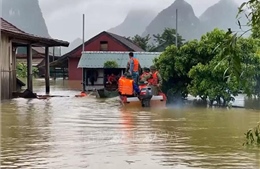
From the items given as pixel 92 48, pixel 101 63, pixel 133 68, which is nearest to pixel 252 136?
pixel 133 68

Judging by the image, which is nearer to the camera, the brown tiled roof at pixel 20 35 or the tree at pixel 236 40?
Result: the tree at pixel 236 40

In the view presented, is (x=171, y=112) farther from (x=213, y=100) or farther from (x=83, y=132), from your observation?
(x=83, y=132)

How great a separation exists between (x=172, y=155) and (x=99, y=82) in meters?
24.4

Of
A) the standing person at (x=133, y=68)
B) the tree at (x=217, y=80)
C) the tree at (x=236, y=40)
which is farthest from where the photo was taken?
the standing person at (x=133, y=68)

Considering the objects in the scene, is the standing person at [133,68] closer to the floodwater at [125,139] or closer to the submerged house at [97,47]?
the floodwater at [125,139]

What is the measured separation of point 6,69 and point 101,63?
1013 cm

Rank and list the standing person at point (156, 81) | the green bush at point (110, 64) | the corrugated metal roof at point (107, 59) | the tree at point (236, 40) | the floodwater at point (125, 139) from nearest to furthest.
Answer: the tree at point (236, 40) < the floodwater at point (125, 139) < the standing person at point (156, 81) < the green bush at point (110, 64) < the corrugated metal roof at point (107, 59)

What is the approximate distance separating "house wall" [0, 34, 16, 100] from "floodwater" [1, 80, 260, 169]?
16.7ft

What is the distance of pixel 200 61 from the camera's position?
61.4 ft

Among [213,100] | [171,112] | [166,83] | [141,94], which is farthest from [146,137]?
[166,83]

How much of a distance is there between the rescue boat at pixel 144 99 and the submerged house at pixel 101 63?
12.6 metres

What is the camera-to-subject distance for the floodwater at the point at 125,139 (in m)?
7.35

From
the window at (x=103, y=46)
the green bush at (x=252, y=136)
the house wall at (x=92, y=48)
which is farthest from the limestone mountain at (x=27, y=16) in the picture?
the green bush at (x=252, y=136)

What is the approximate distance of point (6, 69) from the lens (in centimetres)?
2102
